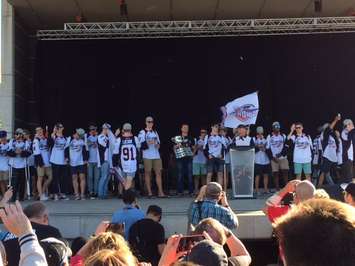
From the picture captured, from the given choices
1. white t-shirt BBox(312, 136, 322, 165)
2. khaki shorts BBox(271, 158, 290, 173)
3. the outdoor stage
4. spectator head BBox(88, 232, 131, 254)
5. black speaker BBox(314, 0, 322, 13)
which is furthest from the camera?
black speaker BBox(314, 0, 322, 13)

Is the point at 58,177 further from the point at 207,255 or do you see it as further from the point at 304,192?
the point at 207,255

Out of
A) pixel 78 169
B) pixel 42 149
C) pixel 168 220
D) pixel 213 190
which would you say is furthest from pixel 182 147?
pixel 213 190

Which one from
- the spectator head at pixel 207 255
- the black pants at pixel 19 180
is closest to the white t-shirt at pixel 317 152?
the black pants at pixel 19 180

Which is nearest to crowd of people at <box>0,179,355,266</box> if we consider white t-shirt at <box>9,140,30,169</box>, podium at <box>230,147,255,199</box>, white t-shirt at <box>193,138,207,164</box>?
podium at <box>230,147,255,199</box>

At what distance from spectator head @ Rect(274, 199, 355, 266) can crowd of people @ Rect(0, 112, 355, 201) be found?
988cm

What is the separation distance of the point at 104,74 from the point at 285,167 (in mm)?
6182

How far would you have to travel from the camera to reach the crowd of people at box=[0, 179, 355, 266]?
1530 millimetres

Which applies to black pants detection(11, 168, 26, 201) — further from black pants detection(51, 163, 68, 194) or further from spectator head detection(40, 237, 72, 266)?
spectator head detection(40, 237, 72, 266)

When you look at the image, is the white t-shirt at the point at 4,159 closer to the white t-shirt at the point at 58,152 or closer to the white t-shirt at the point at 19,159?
the white t-shirt at the point at 19,159

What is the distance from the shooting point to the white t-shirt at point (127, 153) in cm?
1156

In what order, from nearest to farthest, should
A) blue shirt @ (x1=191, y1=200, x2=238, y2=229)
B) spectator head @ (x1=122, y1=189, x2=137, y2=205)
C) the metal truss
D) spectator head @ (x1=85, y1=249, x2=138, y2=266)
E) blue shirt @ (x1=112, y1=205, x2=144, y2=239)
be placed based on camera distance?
1. spectator head @ (x1=85, y1=249, x2=138, y2=266)
2. blue shirt @ (x1=191, y1=200, x2=238, y2=229)
3. blue shirt @ (x1=112, y1=205, x2=144, y2=239)
4. spectator head @ (x1=122, y1=189, x2=137, y2=205)
5. the metal truss

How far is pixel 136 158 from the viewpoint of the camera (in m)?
11.7

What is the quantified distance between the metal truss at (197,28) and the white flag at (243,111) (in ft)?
7.79

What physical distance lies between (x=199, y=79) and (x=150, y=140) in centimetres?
476
